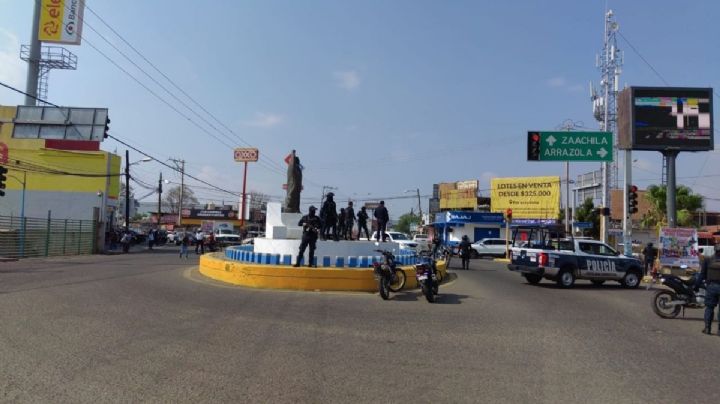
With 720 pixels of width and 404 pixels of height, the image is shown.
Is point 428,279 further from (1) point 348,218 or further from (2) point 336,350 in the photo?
(1) point 348,218

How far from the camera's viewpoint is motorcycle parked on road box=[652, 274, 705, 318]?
441 inches

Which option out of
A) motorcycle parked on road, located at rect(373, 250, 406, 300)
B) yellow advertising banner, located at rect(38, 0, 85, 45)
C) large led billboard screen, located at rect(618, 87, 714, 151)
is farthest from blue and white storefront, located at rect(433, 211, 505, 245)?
yellow advertising banner, located at rect(38, 0, 85, 45)

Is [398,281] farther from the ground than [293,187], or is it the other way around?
[293,187]

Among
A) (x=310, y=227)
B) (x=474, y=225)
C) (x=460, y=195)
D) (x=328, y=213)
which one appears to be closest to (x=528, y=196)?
(x=474, y=225)

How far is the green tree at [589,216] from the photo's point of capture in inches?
2173

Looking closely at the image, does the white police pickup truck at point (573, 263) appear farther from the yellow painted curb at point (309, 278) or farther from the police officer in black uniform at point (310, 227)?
the police officer in black uniform at point (310, 227)

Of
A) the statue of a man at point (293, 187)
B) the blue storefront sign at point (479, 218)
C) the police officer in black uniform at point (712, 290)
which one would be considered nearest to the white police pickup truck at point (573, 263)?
the police officer in black uniform at point (712, 290)

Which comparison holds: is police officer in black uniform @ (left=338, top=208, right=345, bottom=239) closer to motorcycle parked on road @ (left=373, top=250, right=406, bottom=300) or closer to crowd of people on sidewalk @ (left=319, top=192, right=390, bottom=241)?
crowd of people on sidewalk @ (left=319, top=192, right=390, bottom=241)

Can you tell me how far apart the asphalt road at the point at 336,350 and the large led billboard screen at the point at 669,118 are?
1486cm

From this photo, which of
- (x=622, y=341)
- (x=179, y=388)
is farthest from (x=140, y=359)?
(x=622, y=341)

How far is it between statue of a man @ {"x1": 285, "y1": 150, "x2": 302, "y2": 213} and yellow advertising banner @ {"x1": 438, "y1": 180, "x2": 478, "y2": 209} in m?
52.2

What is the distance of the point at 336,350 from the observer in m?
7.38

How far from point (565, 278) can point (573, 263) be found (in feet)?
1.85

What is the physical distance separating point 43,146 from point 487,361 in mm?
43607
